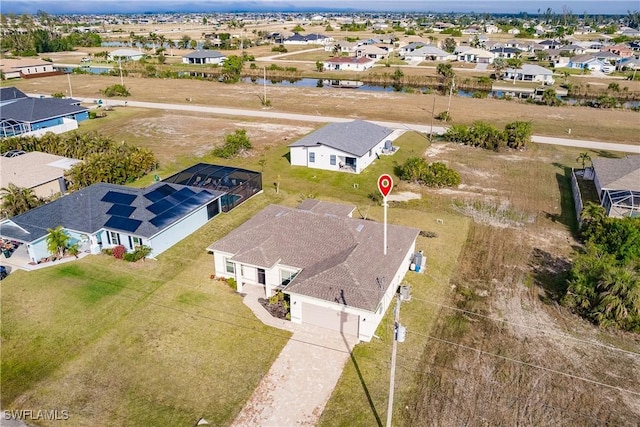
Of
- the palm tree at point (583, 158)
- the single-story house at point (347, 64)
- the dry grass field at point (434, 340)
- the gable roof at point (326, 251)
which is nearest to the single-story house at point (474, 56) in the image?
the single-story house at point (347, 64)

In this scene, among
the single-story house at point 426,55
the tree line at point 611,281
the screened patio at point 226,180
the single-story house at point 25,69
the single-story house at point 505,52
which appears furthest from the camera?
the single-story house at point 426,55

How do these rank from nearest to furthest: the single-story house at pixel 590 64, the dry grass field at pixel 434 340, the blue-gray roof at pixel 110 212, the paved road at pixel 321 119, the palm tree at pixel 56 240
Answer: the dry grass field at pixel 434 340 < the palm tree at pixel 56 240 < the blue-gray roof at pixel 110 212 < the paved road at pixel 321 119 < the single-story house at pixel 590 64

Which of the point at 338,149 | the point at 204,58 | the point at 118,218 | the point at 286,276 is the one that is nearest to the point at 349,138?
the point at 338,149

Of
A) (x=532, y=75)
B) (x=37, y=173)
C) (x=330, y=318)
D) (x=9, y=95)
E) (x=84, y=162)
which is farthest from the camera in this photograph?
(x=532, y=75)

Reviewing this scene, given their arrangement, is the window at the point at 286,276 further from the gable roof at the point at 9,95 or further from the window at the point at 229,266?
the gable roof at the point at 9,95

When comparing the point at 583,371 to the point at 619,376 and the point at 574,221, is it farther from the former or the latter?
the point at 574,221

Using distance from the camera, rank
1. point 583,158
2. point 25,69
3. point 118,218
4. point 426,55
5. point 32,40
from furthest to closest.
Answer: point 32,40 < point 426,55 < point 25,69 < point 583,158 < point 118,218

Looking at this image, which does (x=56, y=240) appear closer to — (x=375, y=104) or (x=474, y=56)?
(x=375, y=104)

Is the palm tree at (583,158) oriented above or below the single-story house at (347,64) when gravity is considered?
below
